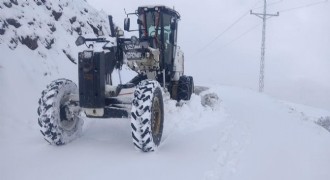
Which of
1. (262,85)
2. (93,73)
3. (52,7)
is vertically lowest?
(262,85)

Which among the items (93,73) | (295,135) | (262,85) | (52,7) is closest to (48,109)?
(93,73)

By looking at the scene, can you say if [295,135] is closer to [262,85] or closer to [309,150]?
[309,150]

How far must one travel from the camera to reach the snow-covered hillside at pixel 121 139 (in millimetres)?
5949

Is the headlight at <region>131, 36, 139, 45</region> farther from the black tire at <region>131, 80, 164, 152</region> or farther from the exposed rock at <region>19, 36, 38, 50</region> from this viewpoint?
the exposed rock at <region>19, 36, 38, 50</region>

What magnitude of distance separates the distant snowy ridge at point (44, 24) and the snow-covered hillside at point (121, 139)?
4 cm

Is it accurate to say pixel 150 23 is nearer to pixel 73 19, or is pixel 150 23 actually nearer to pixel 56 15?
pixel 56 15

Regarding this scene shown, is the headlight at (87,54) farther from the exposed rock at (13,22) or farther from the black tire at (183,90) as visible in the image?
the exposed rock at (13,22)

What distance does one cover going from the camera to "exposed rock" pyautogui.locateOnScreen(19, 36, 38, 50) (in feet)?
36.8

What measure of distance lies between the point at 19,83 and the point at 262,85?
70.0 feet

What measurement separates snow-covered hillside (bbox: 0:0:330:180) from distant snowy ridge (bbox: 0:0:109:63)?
4cm

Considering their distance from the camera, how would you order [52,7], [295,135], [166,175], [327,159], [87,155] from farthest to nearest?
[52,7]
[295,135]
[327,159]
[87,155]
[166,175]

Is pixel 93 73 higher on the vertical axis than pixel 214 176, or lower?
higher

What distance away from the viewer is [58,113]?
6.94 m

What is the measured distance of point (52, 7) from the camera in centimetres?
1443
